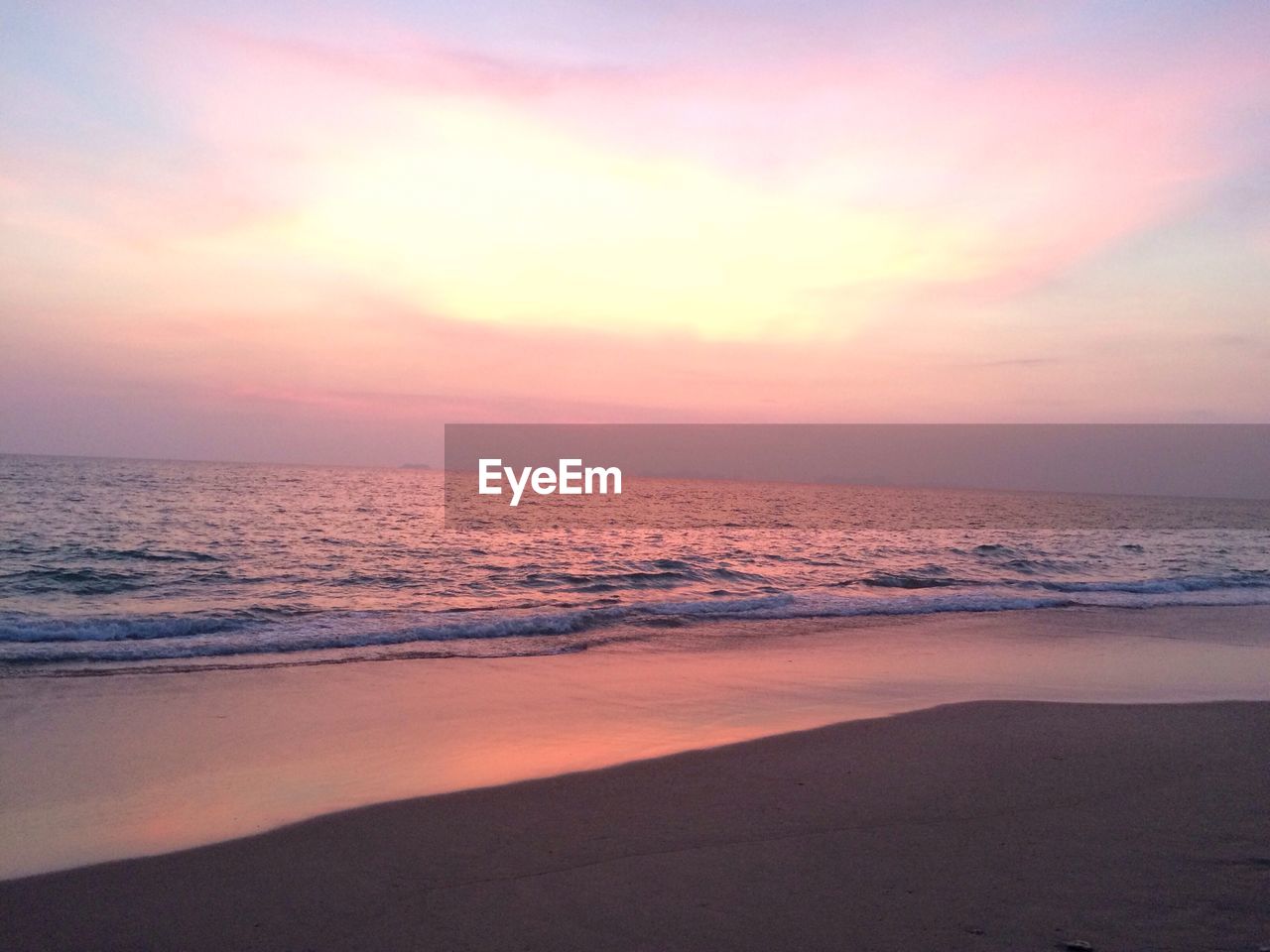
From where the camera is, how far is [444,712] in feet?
33.9

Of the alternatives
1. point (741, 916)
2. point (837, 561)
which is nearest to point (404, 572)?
point (837, 561)

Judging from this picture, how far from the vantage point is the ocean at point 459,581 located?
1566 centimetres

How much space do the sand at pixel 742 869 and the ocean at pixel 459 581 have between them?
7892 millimetres

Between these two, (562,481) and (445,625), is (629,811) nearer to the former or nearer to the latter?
(445,625)

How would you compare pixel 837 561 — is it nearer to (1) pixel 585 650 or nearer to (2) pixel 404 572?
(2) pixel 404 572

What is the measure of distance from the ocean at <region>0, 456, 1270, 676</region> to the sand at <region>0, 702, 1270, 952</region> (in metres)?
7.89

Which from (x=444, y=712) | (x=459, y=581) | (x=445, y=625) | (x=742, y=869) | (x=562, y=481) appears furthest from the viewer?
(x=562, y=481)

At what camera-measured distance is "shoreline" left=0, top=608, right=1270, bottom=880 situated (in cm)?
702

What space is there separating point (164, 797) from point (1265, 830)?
8.78 meters

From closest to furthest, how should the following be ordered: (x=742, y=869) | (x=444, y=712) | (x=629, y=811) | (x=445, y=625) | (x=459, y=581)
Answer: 1. (x=742, y=869)
2. (x=629, y=811)
3. (x=444, y=712)
4. (x=445, y=625)
5. (x=459, y=581)

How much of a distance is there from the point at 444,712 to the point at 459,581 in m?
14.4

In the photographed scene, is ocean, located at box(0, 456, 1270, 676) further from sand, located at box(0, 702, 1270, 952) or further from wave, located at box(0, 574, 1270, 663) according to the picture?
sand, located at box(0, 702, 1270, 952)

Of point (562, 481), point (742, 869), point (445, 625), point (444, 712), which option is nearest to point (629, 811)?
point (742, 869)

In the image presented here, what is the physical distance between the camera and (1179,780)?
301 inches
